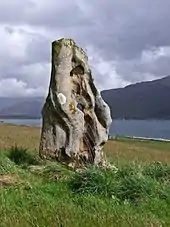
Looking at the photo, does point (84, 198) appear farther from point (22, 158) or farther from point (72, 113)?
point (72, 113)

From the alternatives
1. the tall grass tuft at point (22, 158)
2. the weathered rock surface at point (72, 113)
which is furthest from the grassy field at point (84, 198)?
the weathered rock surface at point (72, 113)

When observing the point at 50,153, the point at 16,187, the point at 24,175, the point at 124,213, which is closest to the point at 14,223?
the point at 124,213

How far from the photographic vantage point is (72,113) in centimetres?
1698

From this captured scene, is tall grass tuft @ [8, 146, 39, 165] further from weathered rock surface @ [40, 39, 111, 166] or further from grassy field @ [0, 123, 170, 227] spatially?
grassy field @ [0, 123, 170, 227]

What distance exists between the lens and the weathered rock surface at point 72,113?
55.6 ft

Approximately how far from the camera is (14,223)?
29.5 ft

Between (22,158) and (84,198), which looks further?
(22,158)

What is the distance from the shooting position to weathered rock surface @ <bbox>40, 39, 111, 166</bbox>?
55.6ft

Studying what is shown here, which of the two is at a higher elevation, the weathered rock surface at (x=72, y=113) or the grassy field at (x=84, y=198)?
the weathered rock surface at (x=72, y=113)

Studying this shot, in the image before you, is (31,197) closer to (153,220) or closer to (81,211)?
(81,211)

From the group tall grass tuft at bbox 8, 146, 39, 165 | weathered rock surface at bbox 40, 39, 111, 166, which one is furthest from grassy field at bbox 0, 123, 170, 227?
weathered rock surface at bbox 40, 39, 111, 166

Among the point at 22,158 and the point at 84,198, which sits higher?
the point at 22,158

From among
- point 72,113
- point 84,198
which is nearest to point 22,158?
point 72,113

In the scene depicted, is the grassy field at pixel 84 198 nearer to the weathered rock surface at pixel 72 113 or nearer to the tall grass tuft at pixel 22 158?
the tall grass tuft at pixel 22 158
